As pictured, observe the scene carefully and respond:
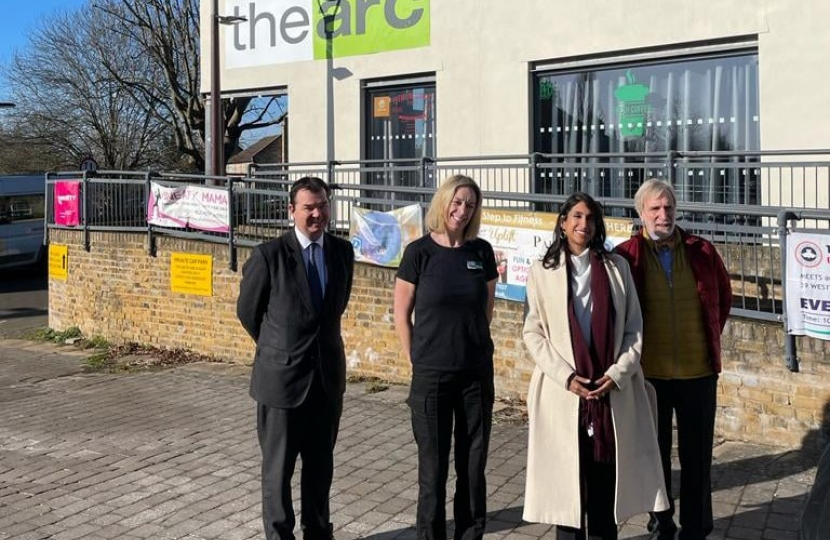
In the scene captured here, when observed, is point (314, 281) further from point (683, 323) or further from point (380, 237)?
point (380, 237)

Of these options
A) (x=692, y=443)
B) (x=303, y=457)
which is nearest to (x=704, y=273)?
(x=692, y=443)

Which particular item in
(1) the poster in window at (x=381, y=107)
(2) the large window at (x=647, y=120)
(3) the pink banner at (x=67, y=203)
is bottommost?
(3) the pink banner at (x=67, y=203)

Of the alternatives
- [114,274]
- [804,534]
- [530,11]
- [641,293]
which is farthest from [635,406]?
[114,274]

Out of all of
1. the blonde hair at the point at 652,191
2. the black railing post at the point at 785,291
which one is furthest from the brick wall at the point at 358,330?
the blonde hair at the point at 652,191

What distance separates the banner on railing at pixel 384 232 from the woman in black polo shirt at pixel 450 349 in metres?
4.47

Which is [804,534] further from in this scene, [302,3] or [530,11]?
[302,3]

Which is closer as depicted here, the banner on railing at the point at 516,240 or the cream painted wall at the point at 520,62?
the banner on railing at the point at 516,240

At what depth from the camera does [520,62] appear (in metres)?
12.0

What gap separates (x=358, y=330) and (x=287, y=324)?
4.92 meters

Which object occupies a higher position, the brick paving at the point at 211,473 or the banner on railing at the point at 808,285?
the banner on railing at the point at 808,285

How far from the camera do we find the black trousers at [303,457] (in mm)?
4539

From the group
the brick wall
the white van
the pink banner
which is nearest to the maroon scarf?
the brick wall

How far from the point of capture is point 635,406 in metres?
4.14

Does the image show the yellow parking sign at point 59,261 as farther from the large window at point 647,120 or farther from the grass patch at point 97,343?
the large window at point 647,120
